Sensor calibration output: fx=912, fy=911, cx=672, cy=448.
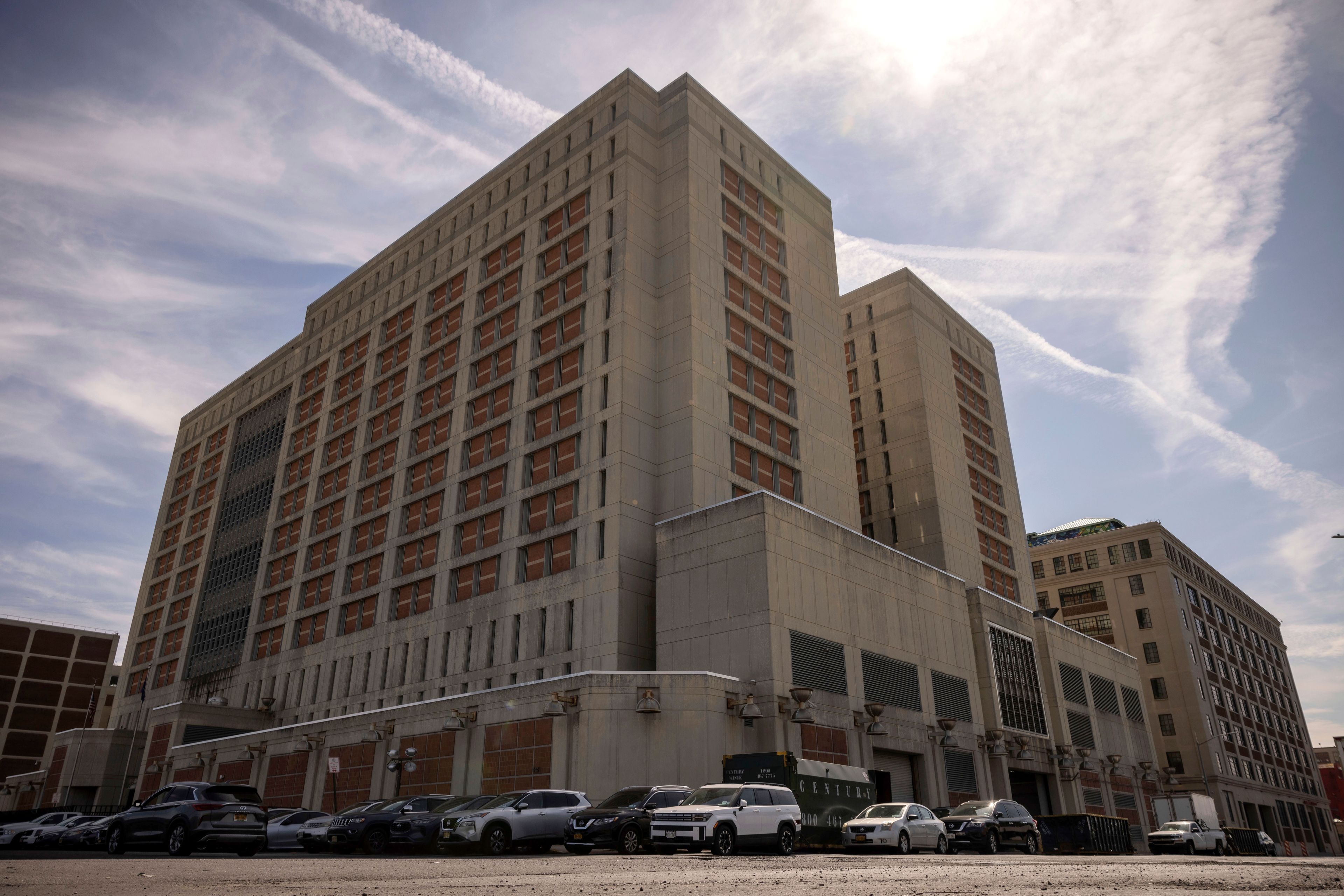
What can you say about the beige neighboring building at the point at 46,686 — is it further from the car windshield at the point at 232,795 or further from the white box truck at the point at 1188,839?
the white box truck at the point at 1188,839

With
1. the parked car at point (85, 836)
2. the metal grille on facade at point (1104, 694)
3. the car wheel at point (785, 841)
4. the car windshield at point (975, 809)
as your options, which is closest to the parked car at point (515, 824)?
the car wheel at point (785, 841)

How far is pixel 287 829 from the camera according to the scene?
3216cm

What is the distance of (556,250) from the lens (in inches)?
2501

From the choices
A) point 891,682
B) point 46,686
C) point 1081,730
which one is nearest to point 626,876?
point 891,682

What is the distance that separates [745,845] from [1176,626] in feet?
297

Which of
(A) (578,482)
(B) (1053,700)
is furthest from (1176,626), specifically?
(A) (578,482)

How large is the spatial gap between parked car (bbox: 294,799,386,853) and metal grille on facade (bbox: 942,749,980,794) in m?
31.4

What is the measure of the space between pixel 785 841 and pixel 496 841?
8.13 m

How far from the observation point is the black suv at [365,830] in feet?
92.6

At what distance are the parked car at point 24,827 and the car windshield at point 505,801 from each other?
19.2 meters

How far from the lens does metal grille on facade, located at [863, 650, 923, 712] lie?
4656 centimetres

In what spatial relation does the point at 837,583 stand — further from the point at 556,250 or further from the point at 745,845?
the point at 556,250

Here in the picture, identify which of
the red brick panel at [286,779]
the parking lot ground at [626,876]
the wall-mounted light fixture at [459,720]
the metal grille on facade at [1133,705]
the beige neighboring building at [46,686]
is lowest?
the parking lot ground at [626,876]

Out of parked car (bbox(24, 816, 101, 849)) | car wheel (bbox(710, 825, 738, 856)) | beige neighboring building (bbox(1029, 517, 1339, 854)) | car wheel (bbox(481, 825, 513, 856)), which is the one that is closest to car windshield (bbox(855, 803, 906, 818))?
car wheel (bbox(710, 825, 738, 856))
